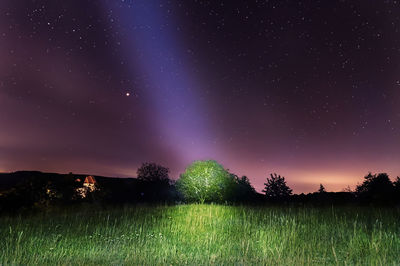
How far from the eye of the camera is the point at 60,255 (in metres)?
7.67

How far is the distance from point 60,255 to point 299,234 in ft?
20.8

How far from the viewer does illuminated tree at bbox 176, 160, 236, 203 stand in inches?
1124

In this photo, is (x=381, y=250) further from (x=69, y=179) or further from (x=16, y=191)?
(x=69, y=179)

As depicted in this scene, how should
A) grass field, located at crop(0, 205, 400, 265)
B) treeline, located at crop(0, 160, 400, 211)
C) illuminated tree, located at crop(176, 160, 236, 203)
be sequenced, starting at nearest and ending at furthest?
1. grass field, located at crop(0, 205, 400, 265)
2. treeline, located at crop(0, 160, 400, 211)
3. illuminated tree, located at crop(176, 160, 236, 203)

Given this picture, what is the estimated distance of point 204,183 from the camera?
2862cm

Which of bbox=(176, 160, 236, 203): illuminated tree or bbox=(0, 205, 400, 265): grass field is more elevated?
bbox=(176, 160, 236, 203): illuminated tree

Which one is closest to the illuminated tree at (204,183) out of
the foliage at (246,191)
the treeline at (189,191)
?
the treeline at (189,191)

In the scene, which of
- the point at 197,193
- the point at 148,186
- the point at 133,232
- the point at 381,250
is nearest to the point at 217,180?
the point at 197,193

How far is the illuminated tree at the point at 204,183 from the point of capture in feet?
93.7

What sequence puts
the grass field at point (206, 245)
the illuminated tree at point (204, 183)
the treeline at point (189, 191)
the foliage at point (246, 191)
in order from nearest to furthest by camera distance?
the grass field at point (206, 245)
the treeline at point (189, 191)
the illuminated tree at point (204, 183)
the foliage at point (246, 191)

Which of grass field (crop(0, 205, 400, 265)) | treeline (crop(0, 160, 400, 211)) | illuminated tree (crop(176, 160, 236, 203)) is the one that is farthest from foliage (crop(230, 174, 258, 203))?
grass field (crop(0, 205, 400, 265))

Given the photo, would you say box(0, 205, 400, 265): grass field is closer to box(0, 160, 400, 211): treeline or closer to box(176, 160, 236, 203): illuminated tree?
box(0, 160, 400, 211): treeline

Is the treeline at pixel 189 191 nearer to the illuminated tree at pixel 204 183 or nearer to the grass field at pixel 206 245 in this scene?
the illuminated tree at pixel 204 183

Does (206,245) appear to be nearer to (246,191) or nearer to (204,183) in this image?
(204,183)
